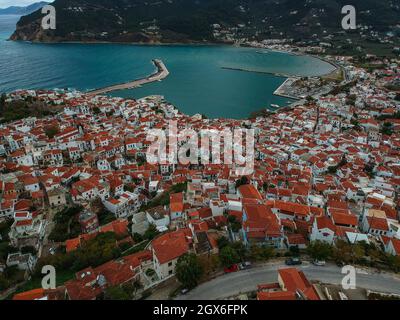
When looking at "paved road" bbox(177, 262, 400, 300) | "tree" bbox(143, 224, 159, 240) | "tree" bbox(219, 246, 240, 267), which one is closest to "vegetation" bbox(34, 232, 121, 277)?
"tree" bbox(143, 224, 159, 240)

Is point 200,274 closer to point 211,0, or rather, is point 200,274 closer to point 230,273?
point 230,273

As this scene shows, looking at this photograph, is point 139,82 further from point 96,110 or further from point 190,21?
point 190,21

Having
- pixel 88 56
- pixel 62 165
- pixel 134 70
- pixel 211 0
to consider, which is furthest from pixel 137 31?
pixel 62 165

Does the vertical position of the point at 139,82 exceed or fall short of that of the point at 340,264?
it exceeds it

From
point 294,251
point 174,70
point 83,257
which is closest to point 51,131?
point 83,257

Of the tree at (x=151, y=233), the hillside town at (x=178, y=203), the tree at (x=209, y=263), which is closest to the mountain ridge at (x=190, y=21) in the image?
the hillside town at (x=178, y=203)

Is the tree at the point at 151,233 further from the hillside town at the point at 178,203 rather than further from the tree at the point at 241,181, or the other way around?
the tree at the point at 241,181

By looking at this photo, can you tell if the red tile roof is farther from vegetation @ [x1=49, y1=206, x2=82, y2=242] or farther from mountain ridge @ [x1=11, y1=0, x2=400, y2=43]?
mountain ridge @ [x1=11, y1=0, x2=400, y2=43]
